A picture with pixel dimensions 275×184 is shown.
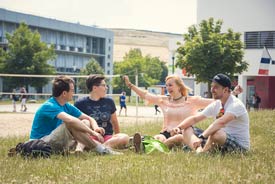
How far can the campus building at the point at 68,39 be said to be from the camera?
7247cm

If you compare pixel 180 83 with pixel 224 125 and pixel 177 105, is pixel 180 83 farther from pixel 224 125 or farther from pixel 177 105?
pixel 224 125

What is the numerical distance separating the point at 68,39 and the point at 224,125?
81.5 metres

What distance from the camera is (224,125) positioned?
6957mm

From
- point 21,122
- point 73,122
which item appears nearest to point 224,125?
point 73,122

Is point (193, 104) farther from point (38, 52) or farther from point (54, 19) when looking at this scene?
point (54, 19)

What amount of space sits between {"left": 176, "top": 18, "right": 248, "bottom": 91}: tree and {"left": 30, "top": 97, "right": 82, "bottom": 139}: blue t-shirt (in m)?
33.4

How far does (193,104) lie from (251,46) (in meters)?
43.7

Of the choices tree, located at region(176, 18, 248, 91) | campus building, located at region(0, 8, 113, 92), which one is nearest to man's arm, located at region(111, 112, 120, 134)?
tree, located at region(176, 18, 248, 91)

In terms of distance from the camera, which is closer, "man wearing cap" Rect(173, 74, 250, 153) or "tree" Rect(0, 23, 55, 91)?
"man wearing cap" Rect(173, 74, 250, 153)

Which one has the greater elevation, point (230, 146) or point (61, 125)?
point (61, 125)

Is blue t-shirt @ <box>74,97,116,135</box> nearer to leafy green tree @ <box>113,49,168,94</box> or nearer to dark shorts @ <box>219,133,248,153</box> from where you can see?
dark shorts @ <box>219,133,248,153</box>

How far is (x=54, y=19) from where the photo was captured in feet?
266

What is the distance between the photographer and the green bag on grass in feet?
24.2

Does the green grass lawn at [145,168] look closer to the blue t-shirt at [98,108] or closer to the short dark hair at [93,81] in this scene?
the blue t-shirt at [98,108]
